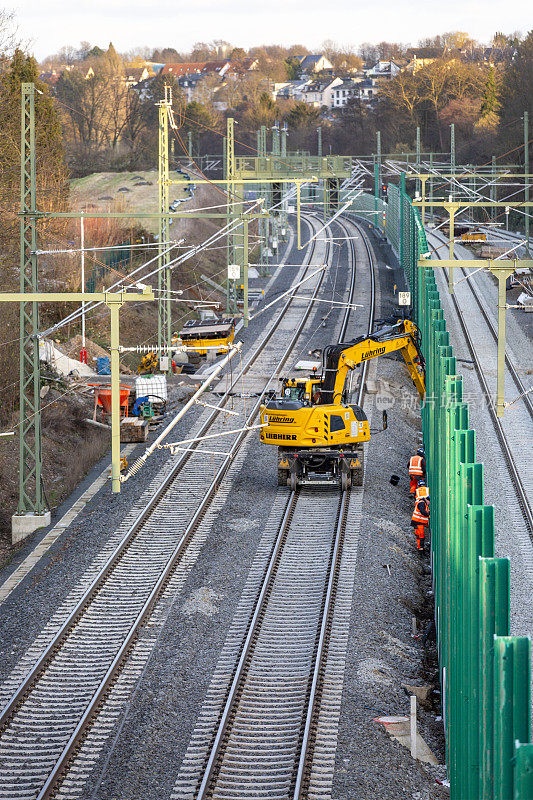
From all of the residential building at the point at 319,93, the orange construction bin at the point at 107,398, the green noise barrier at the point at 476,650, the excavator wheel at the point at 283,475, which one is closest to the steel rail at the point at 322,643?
the excavator wheel at the point at 283,475

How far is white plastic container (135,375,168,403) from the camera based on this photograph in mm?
32625

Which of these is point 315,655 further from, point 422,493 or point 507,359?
point 507,359

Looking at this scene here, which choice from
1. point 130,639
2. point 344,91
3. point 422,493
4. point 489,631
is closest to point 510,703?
point 489,631

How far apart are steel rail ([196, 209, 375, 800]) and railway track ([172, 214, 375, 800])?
0.02 m

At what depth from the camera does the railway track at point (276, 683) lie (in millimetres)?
13352

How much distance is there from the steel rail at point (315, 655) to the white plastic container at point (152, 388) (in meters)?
8.35

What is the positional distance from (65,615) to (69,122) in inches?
3243

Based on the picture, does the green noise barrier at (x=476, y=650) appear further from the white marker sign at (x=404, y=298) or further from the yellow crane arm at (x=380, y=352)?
the white marker sign at (x=404, y=298)

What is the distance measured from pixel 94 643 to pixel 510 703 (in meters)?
10.9

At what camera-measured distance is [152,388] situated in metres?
32.9

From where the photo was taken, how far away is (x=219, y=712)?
15047 millimetres

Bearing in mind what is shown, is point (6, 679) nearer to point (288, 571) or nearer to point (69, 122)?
point (288, 571)

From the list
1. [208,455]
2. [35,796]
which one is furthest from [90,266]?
[35,796]

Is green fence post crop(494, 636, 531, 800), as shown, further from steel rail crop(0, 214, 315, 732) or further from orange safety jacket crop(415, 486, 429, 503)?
orange safety jacket crop(415, 486, 429, 503)
